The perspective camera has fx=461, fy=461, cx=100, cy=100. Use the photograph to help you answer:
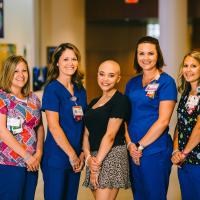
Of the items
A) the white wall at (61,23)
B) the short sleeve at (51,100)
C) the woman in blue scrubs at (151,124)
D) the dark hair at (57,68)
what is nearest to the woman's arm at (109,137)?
the woman in blue scrubs at (151,124)

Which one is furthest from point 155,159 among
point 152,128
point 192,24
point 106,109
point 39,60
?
point 192,24

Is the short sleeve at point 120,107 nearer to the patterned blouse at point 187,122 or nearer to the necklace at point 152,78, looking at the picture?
the necklace at point 152,78

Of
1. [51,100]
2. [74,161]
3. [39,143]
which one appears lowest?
[74,161]

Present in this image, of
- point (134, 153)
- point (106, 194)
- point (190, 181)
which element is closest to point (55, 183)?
point (106, 194)

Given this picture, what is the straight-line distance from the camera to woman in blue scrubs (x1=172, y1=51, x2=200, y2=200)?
3416mm

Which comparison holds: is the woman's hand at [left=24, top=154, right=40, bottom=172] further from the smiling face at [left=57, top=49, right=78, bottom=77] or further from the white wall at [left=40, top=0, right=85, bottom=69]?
the white wall at [left=40, top=0, right=85, bottom=69]

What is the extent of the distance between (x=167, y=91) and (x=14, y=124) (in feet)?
3.88

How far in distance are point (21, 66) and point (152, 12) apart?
9.39m

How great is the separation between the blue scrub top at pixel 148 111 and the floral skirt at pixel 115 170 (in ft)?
0.59

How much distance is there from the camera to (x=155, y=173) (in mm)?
3523

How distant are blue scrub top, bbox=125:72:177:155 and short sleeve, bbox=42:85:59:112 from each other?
0.58m

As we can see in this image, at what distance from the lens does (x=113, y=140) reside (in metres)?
3.43

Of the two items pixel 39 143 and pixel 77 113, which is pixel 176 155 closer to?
pixel 77 113

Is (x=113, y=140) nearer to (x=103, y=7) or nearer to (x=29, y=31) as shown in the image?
(x=29, y=31)
